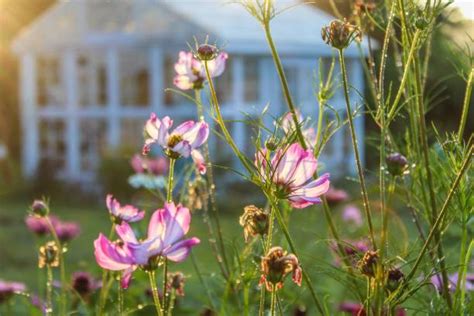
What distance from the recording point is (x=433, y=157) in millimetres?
1825

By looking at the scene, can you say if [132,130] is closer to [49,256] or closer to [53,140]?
[53,140]

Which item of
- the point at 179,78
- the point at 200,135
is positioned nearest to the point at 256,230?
the point at 200,135

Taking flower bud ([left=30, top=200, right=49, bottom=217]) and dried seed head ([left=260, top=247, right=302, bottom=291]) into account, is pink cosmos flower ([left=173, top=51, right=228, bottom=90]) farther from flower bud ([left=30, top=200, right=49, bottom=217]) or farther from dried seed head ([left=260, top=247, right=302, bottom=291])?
dried seed head ([left=260, top=247, right=302, bottom=291])

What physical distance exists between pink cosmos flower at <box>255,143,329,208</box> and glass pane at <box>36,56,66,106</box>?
11197 mm

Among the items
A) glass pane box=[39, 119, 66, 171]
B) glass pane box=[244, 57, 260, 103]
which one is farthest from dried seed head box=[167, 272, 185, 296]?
glass pane box=[39, 119, 66, 171]

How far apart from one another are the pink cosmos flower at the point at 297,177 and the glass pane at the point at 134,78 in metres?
10.4

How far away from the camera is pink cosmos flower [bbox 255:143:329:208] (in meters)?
1.16

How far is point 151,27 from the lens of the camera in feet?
37.1

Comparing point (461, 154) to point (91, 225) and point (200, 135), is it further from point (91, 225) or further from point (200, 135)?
point (91, 225)

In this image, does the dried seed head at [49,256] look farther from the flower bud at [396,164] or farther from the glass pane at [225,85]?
the glass pane at [225,85]

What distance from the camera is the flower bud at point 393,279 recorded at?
120 centimetres

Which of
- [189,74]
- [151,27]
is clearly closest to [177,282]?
[189,74]

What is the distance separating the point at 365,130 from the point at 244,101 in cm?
301

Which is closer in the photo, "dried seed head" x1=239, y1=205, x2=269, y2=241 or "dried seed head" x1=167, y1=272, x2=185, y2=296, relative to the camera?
"dried seed head" x1=239, y1=205, x2=269, y2=241
